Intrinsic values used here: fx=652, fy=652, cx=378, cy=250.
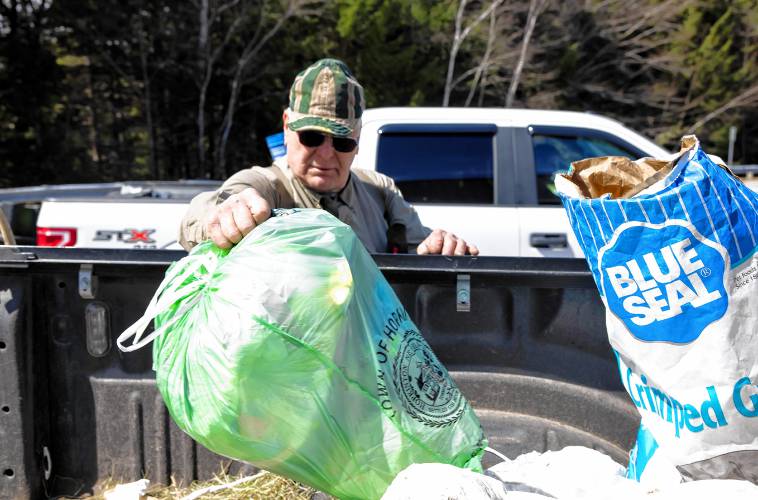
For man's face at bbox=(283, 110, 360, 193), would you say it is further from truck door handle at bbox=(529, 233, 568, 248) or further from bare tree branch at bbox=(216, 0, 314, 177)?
bare tree branch at bbox=(216, 0, 314, 177)

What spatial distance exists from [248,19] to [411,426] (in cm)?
2204

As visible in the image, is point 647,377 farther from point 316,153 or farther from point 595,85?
point 595,85

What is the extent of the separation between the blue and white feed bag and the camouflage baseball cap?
3.02 ft

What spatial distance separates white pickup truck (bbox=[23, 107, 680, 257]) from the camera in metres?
4.61

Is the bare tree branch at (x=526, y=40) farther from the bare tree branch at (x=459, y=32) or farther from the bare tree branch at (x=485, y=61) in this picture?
the bare tree branch at (x=459, y=32)

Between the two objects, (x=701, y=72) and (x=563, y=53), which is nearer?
(x=563, y=53)

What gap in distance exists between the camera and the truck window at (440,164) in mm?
4965

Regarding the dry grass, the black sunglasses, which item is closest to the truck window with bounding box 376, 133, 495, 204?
the black sunglasses

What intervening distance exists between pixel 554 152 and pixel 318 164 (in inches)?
123

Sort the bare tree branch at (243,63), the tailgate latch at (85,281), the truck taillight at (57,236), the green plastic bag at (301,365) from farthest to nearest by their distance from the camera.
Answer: the bare tree branch at (243,63), the truck taillight at (57,236), the tailgate latch at (85,281), the green plastic bag at (301,365)

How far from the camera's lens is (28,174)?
20500mm

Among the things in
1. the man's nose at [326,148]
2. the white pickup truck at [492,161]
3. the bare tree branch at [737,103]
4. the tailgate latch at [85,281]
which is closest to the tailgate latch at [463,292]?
the man's nose at [326,148]

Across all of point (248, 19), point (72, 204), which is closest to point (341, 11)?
point (248, 19)

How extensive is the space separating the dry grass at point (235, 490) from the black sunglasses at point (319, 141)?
40.8 inches
